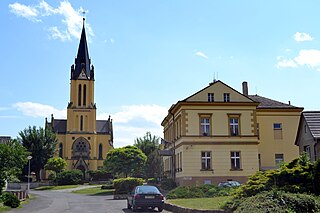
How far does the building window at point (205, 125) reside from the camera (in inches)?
1694

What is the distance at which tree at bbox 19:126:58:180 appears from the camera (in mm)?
74375

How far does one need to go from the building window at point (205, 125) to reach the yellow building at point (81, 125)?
54729mm

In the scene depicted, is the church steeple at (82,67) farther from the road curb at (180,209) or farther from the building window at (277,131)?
the road curb at (180,209)

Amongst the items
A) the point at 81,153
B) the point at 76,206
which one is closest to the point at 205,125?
the point at 76,206

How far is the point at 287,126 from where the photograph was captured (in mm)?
47312

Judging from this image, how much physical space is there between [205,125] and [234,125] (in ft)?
10.2

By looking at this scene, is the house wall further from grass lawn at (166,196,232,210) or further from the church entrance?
the church entrance

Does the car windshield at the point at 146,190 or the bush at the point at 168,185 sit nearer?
the car windshield at the point at 146,190

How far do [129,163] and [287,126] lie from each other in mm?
19239

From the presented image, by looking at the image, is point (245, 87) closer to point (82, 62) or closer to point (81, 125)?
point (81, 125)

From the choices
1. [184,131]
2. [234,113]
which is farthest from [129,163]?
[234,113]

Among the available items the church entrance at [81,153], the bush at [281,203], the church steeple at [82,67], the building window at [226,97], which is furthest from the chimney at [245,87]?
the church steeple at [82,67]

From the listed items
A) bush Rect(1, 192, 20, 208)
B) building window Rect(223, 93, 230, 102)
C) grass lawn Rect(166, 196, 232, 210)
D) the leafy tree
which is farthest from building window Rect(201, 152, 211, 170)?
the leafy tree

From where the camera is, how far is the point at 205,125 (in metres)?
43.3
